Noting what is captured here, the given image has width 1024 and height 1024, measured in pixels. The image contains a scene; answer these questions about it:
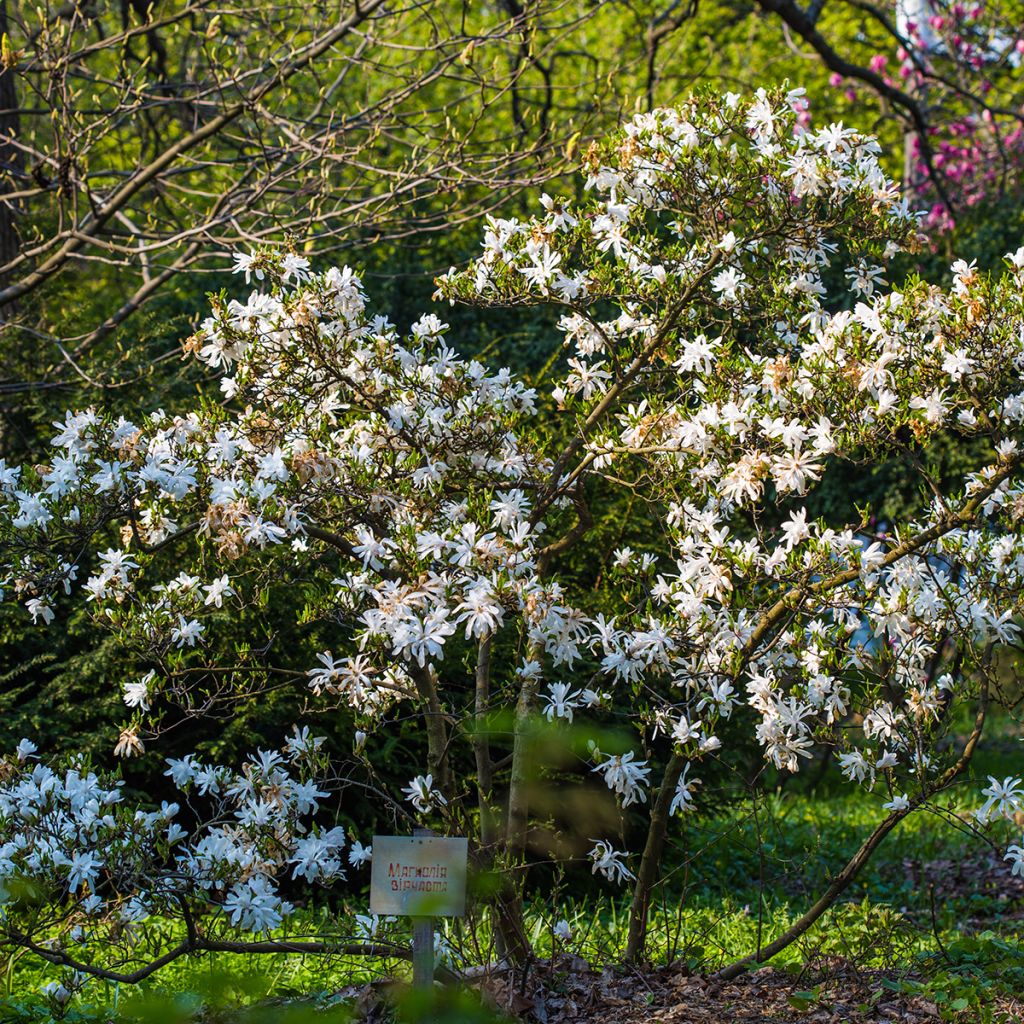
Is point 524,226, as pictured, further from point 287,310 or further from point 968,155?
point 968,155

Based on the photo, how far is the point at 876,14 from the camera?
9773 millimetres

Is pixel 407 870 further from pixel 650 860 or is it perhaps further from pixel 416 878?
pixel 650 860

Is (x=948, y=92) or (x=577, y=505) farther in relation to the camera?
(x=948, y=92)

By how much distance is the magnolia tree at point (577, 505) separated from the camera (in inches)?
135

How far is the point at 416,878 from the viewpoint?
10.7 ft

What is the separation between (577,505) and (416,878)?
1.32 meters

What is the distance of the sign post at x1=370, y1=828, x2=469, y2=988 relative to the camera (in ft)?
10.7

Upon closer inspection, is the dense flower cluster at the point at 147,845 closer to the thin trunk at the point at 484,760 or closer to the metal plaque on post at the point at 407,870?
the metal plaque on post at the point at 407,870

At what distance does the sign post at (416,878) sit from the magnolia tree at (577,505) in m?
0.33

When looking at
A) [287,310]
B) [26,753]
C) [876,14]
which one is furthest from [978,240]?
[26,753]

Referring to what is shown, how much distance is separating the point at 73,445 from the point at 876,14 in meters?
8.03

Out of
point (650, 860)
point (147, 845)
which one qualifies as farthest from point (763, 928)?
point (147, 845)

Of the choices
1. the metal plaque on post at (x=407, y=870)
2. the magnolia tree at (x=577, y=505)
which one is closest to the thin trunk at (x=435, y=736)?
the magnolia tree at (x=577, y=505)

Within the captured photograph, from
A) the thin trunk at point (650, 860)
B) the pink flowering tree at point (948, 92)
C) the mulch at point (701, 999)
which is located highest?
the pink flowering tree at point (948, 92)
